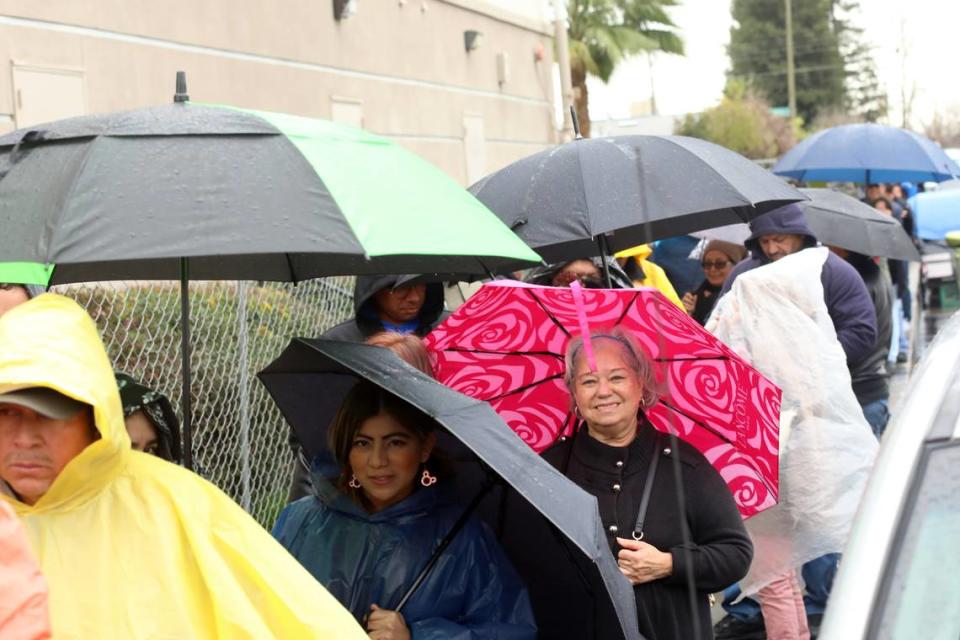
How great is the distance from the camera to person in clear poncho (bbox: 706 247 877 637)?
5727 millimetres

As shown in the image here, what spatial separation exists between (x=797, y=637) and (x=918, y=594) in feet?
13.2

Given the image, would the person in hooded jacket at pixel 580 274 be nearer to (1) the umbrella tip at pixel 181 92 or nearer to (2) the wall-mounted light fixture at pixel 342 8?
(1) the umbrella tip at pixel 181 92

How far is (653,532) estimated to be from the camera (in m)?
4.10

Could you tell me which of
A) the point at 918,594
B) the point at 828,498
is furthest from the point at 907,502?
the point at 828,498

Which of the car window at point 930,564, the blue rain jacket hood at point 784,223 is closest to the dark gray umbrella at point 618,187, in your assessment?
the blue rain jacket hood at point 784,223

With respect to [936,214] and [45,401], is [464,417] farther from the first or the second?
[936,214]

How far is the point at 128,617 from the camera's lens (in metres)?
2.66

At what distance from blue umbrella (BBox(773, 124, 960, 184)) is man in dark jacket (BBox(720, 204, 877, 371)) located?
494 cm

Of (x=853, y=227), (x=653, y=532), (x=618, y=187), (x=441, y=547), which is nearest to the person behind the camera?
(x=441, y=547)

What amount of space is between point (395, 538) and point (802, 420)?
8.89ft

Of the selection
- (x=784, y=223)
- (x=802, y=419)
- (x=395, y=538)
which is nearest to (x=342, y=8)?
(x=784, y=223)

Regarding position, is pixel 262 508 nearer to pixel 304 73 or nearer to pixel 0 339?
pixel 0 339

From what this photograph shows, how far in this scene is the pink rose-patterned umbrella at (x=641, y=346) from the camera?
434 cm

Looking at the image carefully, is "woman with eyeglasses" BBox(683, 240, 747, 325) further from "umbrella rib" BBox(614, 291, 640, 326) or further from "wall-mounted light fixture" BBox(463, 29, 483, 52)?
"wall-mounted light fixture" BBox(463, 29, 483, 52)
